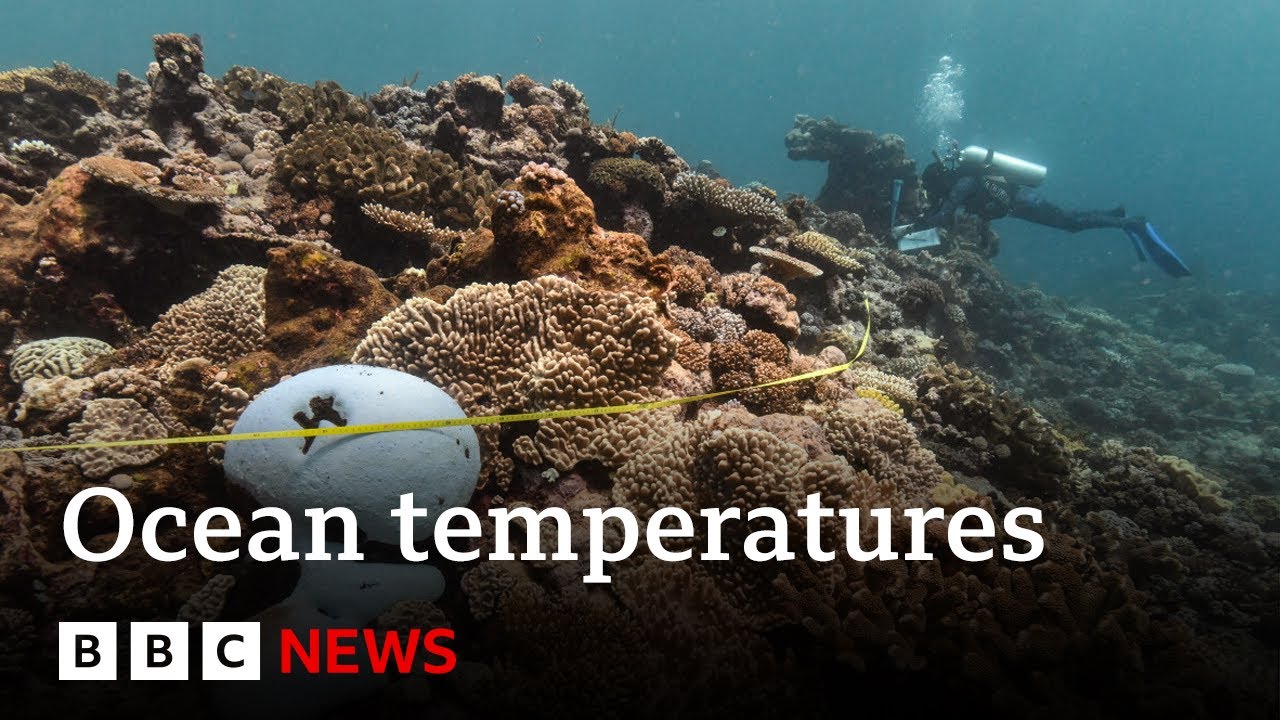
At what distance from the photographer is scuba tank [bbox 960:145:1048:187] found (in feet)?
56.5

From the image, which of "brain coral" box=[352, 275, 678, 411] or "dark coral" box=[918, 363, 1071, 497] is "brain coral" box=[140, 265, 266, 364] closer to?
"brain coral" box=[352, 275, 678, 411]

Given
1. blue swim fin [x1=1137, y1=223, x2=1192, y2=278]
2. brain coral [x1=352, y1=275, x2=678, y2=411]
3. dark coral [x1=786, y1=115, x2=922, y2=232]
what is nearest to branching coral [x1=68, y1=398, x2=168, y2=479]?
brain coral [x1=352, y1=275, x2=678, y2=411]

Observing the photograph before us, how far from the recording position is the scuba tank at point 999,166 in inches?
679

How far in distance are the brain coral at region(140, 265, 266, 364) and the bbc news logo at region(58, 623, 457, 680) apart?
2581mm

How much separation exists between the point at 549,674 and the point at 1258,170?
567 ft

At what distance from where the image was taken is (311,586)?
2697 millimetres

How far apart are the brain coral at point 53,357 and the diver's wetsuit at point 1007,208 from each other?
1797 centimetres

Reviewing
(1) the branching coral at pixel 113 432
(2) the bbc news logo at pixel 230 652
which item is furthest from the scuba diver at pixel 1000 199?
(1) the branching coral at pixel 113 432

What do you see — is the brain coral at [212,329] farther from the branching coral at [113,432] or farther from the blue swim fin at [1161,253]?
the blue swim fin at [1161,253]

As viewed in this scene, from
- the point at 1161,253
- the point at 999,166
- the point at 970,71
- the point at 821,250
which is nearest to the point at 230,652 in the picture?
the point at 821,250

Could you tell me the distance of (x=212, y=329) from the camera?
15.4ft

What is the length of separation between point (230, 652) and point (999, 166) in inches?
865

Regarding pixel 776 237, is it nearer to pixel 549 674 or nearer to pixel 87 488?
pixel 549 674

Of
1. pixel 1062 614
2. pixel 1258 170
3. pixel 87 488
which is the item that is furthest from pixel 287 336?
pixel 1258 170
